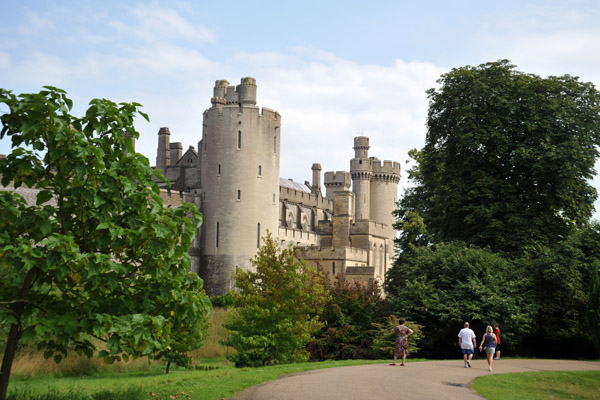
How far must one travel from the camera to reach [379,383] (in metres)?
14.1

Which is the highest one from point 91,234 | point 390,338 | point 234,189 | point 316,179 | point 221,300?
point 316,179

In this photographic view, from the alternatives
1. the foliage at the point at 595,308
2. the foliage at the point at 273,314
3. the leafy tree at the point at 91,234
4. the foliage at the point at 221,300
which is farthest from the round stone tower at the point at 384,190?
the leafy tree at the point at 91,234

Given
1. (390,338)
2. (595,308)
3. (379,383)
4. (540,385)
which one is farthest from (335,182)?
(379,383)

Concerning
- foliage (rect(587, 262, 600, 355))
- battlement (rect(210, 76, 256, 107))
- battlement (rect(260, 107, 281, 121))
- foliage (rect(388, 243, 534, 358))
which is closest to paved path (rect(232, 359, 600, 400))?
foliage (rect(587, 262, 600, 355))

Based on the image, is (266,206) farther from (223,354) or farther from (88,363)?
(88,363)

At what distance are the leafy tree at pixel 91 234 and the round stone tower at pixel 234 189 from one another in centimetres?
4041

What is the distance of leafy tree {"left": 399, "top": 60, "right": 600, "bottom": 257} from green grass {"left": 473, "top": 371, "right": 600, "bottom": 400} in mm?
10856

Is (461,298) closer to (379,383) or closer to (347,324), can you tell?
(347,324)

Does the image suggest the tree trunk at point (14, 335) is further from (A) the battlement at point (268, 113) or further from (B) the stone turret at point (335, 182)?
(B) the stone turret at point (335, 182)

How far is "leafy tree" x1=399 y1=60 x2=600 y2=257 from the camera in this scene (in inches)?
1118

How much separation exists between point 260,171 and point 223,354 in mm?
25139

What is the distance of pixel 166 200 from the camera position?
50.9 metres

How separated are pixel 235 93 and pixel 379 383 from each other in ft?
149

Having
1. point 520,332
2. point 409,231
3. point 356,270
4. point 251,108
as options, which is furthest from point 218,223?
point 520,332
